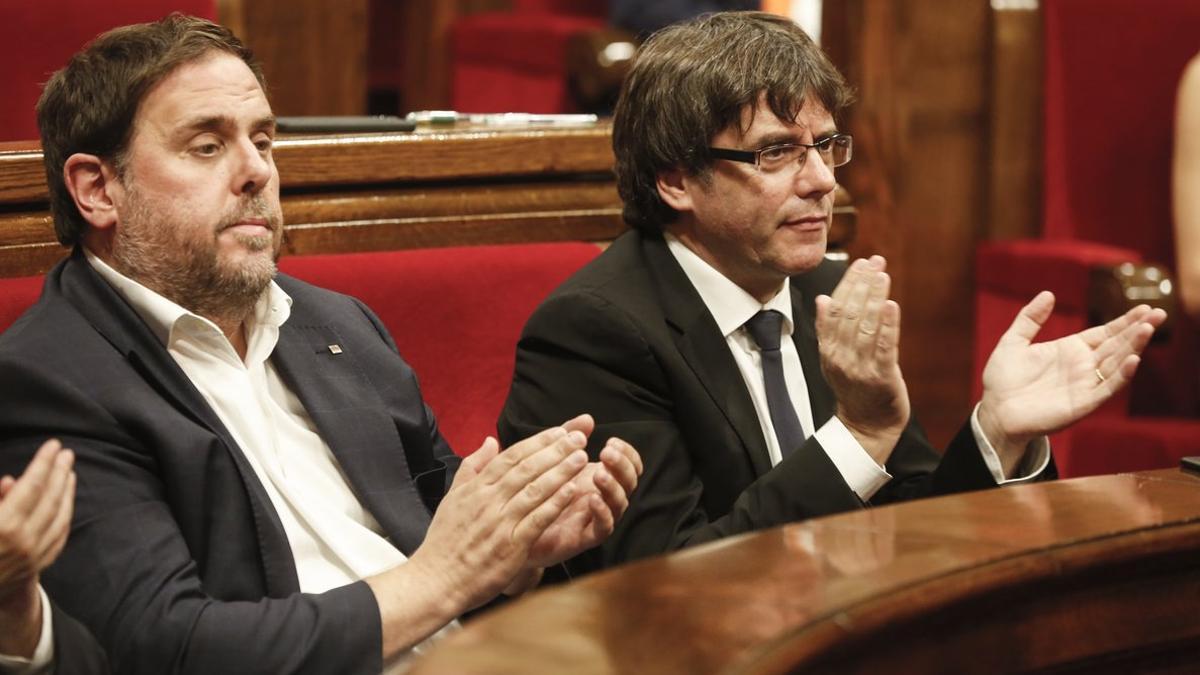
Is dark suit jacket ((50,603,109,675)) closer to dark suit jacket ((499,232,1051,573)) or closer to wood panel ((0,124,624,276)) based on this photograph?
dark suit jacket ((499,232,1051,573))

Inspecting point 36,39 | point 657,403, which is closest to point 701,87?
point 657,403

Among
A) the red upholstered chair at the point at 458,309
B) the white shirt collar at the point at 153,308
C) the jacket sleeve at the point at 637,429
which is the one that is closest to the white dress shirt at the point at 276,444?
the white shirt collar at the point at 153,308

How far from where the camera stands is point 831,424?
148cm

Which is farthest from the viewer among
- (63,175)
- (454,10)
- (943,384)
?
(454,10)

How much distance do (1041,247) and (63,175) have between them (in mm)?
1507

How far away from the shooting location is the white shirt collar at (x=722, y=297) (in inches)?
64.4

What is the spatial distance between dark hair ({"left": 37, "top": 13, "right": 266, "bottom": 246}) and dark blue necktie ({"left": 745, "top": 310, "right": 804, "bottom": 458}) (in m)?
A: 0.60

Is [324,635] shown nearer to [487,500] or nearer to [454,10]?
[487,500]

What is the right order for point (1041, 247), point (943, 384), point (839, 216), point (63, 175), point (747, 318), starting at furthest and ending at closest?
1. point (943, 384)
2. point (1041, 247)
3. point (839, 216)
4. point (747, 318)
5. point (63, 175)

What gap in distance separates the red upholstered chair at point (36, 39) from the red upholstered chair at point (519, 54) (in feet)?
4.94

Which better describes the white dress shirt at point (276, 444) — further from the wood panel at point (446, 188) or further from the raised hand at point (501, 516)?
the wood panel at point (446, 188)

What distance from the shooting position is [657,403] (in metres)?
1.57

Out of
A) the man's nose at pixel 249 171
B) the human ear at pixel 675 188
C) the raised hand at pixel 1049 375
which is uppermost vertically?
the man's nose at pixel 249 171

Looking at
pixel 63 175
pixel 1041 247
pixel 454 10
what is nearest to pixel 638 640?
pixel 63 175
